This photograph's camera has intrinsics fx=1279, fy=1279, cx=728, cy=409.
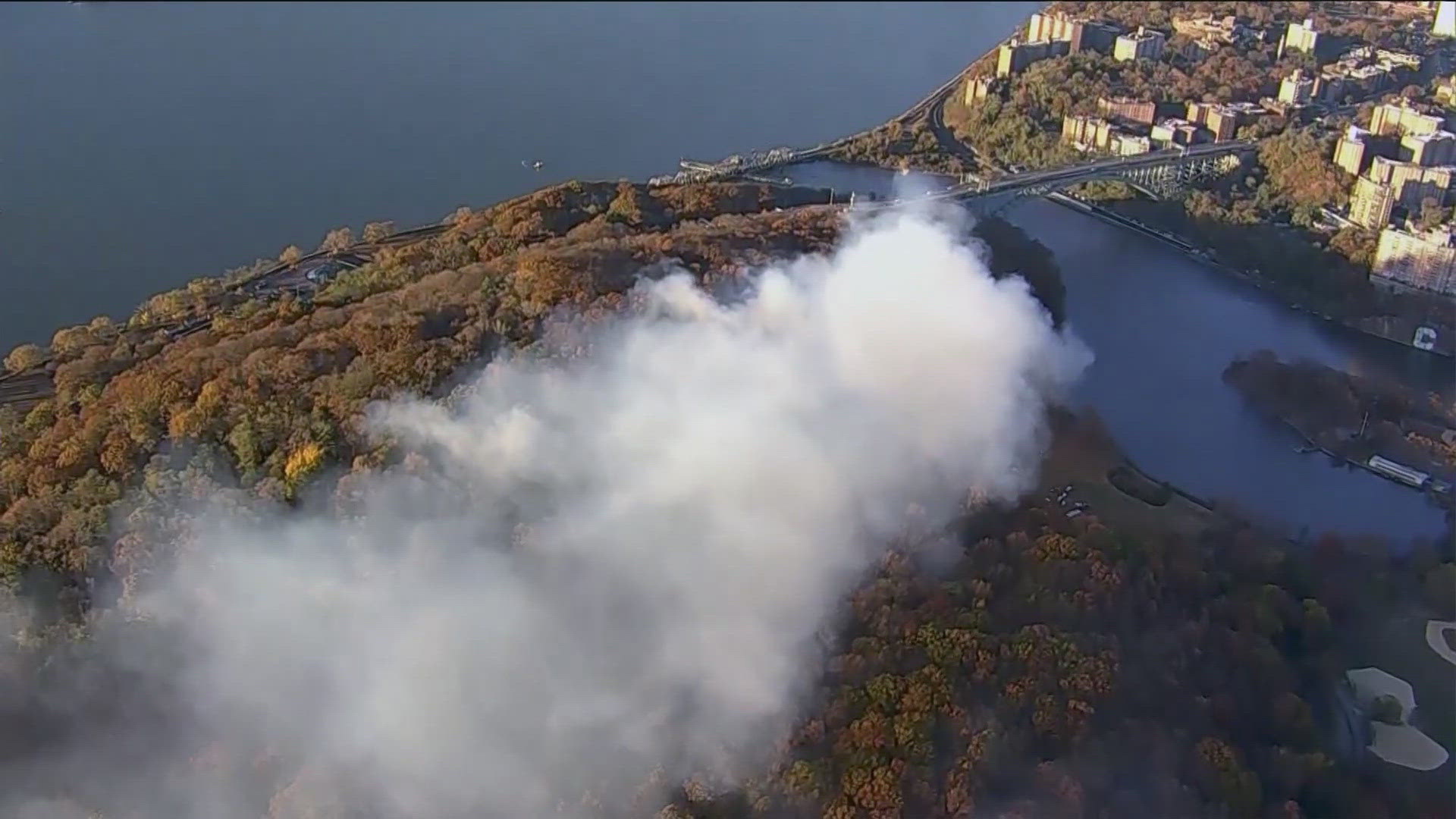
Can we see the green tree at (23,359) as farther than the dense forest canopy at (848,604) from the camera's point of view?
Yes

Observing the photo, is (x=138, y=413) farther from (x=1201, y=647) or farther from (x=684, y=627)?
(x=1201, y=647)

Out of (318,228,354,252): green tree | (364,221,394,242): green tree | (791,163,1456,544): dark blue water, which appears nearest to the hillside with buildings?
(791,163,1456,544): dark blue water

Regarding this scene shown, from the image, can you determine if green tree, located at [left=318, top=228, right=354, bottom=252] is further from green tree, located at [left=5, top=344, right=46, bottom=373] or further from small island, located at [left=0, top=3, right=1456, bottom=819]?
green tree, located at [left=5, top=344, right=46, bottom=373]

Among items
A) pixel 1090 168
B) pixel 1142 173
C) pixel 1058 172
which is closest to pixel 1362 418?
pixel 1058 172

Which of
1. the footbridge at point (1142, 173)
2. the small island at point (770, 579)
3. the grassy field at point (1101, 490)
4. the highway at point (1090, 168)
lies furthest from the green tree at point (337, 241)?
the footbridge at point (1142, 173)

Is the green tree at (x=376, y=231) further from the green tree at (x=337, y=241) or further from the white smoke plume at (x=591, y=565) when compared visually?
the white smoke plume at (x=591, y=565)
